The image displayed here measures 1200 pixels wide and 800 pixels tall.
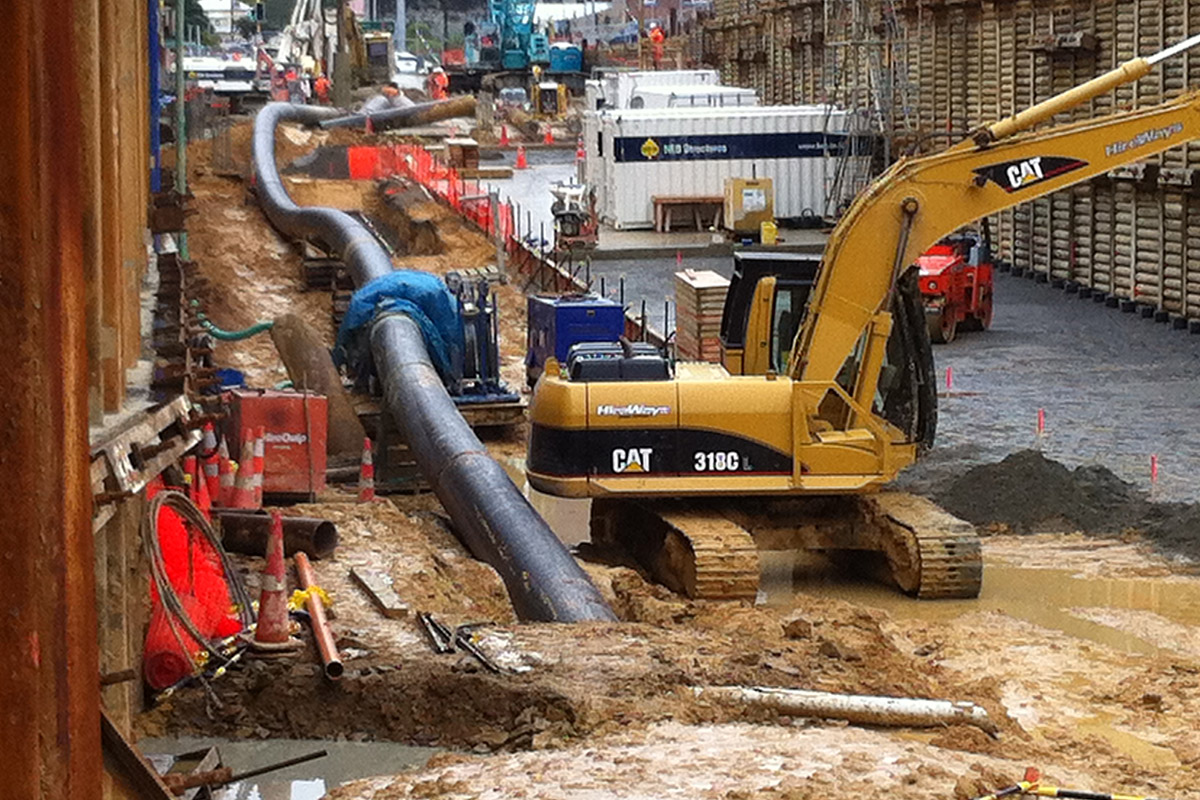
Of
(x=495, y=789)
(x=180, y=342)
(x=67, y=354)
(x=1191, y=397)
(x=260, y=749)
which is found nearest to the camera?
(x=67, y=354)

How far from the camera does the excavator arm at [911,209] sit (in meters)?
16.7

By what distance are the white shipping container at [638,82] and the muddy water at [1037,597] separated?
38219mm

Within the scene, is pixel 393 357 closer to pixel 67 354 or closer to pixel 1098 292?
pixel 67 354

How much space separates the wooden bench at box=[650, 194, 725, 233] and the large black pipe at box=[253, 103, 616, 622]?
23.8 meters

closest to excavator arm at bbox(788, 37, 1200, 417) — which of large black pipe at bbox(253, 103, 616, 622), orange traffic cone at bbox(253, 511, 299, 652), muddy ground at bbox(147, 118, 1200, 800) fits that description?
muddy ground at bbox(147, 118, 1200, 800)

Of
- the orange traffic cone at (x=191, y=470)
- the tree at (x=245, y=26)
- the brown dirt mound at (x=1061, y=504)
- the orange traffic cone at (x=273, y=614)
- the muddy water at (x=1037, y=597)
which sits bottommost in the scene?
the muddy water at (x=1037, y=597)

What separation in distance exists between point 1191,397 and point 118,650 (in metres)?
18.2

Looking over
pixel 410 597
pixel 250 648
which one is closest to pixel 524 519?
pixel 410 597

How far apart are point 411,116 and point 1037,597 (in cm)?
5085

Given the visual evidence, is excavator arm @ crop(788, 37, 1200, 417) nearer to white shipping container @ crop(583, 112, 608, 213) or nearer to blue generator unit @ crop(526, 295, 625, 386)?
blue generator unit @ crop(526, 295, 625, 386)

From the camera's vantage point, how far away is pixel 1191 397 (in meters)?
25.6

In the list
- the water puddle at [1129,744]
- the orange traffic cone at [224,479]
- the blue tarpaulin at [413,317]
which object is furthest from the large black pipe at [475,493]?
the water puddle at [1129,744]

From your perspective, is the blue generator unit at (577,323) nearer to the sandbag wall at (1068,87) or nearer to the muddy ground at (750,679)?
the sandbag wall at (1068,87)

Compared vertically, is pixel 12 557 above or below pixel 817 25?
below
